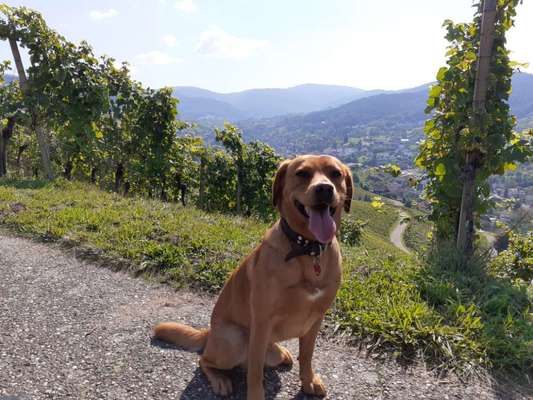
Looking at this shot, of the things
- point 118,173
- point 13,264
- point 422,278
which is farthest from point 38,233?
point 118,173

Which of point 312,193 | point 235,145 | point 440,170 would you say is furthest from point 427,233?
point 235,145

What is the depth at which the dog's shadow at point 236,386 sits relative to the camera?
116 inches

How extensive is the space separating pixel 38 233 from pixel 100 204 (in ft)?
5.27

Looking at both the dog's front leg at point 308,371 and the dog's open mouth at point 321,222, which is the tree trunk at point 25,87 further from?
the dog's open mouth at point 321,222

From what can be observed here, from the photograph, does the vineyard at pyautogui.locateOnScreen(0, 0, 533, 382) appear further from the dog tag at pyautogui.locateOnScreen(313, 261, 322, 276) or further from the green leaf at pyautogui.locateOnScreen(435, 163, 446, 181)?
the dog tag at pyautogui.locateOnScreen(313, 261, 322, 276)

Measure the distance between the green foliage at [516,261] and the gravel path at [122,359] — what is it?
10.2 ft

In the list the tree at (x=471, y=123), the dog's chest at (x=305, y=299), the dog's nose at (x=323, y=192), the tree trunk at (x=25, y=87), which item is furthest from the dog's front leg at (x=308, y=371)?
the tree trunk at (x=25, y=87)

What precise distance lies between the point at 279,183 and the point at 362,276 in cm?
278

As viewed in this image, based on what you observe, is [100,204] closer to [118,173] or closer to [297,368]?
[297,368]

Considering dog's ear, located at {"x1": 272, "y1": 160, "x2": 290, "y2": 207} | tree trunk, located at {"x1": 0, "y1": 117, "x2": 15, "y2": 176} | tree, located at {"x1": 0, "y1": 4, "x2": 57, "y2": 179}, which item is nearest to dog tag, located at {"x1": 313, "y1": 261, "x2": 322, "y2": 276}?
dog's ear, located at {"x1": 272, "y1": 160, "x2": 290, "y2": 207}

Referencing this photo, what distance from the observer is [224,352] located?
114 inches

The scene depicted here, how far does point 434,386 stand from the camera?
3.16 meters

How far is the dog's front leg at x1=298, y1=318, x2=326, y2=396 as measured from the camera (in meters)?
2.97

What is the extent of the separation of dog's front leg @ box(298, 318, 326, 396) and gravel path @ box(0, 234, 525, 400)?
99 millimetres
